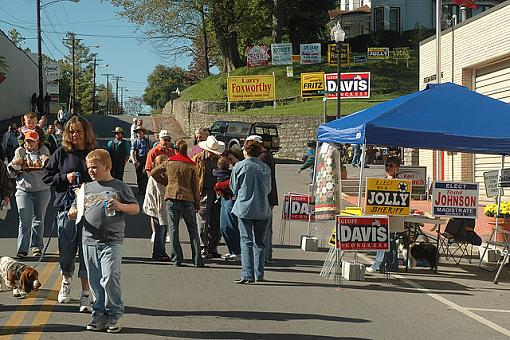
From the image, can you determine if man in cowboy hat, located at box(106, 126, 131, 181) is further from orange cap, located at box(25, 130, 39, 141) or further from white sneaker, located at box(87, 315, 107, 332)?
white sneaker, located at box(87, 315, 107, 332)

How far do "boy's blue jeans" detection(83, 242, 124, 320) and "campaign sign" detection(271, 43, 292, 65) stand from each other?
50.3m

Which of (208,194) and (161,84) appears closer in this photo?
(208,194)

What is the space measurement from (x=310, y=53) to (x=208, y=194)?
4719 centimetres

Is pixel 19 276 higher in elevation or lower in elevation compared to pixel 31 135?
lower

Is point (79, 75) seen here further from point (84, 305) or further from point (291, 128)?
point (84, 305)

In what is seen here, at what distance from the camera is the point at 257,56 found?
→ 5972 cm

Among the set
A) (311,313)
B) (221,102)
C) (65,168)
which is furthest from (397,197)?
(221,102)

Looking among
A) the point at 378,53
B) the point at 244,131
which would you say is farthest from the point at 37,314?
the point at 378,53

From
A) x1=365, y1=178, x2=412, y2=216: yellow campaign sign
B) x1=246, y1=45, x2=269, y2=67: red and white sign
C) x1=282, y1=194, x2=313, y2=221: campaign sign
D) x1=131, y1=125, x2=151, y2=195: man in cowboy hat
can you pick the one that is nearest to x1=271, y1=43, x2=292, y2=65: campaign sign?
x1=246, y1=45, x2=269, y2=67: red and white sign

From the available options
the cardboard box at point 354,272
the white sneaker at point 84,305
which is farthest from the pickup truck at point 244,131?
the white sneaker at point 84,305

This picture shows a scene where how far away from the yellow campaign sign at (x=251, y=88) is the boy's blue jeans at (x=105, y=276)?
41.0 metres

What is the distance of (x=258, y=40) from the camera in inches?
2685

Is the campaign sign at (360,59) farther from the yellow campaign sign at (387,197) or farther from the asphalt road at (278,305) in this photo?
the yellow campaign sign at (387,197)

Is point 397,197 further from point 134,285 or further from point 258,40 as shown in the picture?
point 258,40
